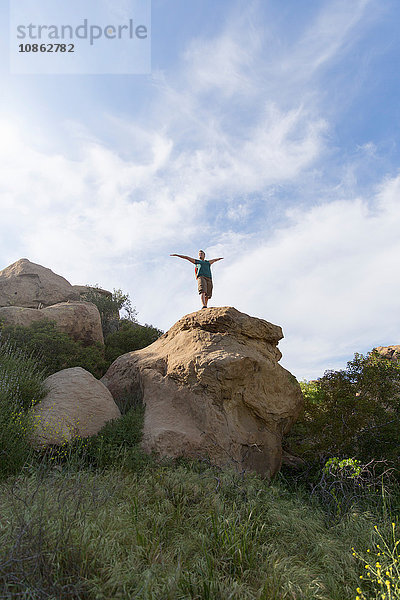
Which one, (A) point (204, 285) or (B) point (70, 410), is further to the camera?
(A) point (204, 285)

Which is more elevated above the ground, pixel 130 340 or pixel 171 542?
pixel 130 340

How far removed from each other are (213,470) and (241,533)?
8.56 feet

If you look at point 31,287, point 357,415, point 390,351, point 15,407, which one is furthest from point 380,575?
point 31,287

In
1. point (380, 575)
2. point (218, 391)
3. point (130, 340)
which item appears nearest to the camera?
point (380, 575)

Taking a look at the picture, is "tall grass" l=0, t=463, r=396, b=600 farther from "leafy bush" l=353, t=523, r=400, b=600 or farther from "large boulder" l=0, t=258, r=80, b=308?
"large boulder" l=0, t=258, r=80, b=308

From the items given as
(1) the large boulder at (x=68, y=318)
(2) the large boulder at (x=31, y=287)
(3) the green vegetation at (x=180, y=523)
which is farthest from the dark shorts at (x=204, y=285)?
(2) the large boulder at (x=31, y=287)

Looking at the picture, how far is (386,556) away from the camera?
441cm

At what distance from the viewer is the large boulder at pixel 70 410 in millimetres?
6926

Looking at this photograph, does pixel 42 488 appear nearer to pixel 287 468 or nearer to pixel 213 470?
pixel 213 470

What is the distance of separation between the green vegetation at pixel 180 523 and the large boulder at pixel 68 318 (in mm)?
3526

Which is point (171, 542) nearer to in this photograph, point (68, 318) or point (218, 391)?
point (218, 391)

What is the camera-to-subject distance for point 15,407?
682 centimetres

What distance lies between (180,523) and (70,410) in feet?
11.8

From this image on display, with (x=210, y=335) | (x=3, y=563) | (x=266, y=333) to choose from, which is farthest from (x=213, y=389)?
(x=3, y=563)
